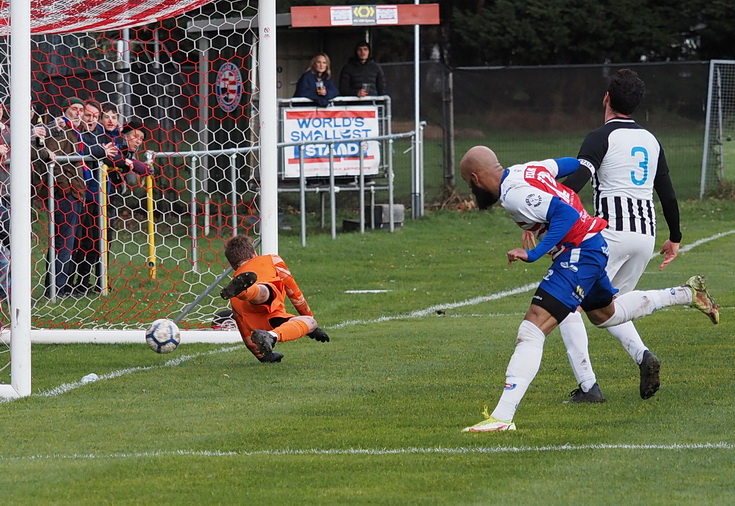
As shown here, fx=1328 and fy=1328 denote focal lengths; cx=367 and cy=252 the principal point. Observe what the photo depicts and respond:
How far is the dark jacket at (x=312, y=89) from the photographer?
1955cm

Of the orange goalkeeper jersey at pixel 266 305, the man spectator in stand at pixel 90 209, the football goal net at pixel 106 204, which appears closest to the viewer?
the football goal net at pixel 106 204

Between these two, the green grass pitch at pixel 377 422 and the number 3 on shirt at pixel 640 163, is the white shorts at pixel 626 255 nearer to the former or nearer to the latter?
the number 3 on shirt at pixel 640 163

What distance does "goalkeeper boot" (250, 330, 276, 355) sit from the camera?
29.1 ft

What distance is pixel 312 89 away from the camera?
64.3 ft

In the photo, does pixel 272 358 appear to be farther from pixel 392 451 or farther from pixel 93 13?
pixel 93 13

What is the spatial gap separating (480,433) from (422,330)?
4256 millimetres

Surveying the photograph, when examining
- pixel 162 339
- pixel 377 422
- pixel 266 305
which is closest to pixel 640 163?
pixel 377 422

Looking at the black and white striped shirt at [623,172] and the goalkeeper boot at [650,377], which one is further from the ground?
the black and white striped shirt at [623,172]

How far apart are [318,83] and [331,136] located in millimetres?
836

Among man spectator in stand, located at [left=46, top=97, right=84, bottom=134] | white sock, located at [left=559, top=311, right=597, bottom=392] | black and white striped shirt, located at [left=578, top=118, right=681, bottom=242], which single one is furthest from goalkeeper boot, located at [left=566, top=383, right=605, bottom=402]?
man spectator in stand, located at [left=46, top=97, right=84, bottom=134]

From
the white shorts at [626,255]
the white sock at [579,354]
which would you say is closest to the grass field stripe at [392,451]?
the white sock at [579,354]

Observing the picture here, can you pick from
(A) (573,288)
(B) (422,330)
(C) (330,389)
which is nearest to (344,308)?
(B) (422,330)

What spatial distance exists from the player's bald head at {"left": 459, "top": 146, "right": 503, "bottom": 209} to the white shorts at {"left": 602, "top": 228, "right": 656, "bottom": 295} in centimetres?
114

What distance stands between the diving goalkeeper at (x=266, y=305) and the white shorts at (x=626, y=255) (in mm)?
2368
